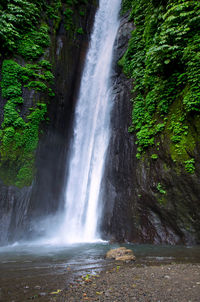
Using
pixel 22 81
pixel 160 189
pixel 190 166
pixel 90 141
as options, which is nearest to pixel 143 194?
pixel 160 189

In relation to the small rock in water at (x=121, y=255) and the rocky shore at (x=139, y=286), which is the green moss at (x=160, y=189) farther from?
the rocky shore at (x=139, y=286)

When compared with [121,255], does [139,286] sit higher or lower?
higher

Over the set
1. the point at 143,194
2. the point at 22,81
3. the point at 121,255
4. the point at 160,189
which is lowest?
the point at 121,255

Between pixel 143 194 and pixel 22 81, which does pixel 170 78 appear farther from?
pixel 22 81

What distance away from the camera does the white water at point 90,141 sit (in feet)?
32.0

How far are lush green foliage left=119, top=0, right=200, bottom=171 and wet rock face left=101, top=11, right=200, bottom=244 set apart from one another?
666 mm

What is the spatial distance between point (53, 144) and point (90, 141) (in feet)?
7.81

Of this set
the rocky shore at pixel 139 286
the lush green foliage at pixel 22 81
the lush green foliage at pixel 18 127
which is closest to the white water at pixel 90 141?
the lush green foliage at pixel 22 81

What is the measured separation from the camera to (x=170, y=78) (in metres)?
7.46

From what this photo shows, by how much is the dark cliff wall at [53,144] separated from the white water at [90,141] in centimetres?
64

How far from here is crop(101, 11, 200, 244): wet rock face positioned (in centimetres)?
637

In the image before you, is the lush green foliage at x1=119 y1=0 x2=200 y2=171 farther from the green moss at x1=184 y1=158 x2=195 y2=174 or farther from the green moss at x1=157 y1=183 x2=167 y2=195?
the green moss at x1=157 y1=183 x2=167 y2=195

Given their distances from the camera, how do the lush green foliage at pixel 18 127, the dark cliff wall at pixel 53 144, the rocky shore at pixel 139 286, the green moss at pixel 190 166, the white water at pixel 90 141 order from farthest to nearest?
the white water at pixel 90 141 < the lush green foliage at pixel 18 127 < the dark cliff wall at pixel 53 144 < the green moss at pixel 190 166 < the rocky shore at pixel 139 286

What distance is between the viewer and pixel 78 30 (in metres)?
14.9
